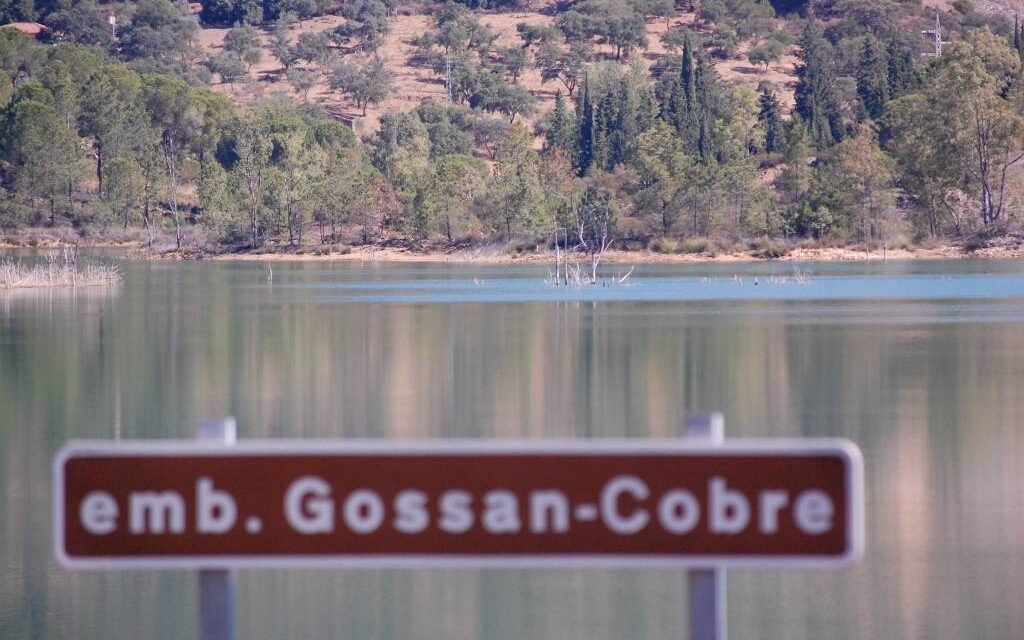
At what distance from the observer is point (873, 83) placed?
98.0 m

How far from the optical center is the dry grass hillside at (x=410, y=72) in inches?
5012

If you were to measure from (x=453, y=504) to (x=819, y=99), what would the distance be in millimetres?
97952

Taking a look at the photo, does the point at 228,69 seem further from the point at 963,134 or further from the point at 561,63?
the point at 963,134

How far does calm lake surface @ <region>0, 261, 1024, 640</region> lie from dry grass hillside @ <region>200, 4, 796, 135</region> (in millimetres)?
67295

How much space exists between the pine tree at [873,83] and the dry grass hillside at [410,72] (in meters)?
12.7

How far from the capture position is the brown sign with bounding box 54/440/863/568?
317cm

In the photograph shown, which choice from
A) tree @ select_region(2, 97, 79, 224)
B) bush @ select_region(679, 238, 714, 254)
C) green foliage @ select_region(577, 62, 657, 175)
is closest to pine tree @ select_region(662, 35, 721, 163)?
green foliage @ select_region(577, 62, 657, 175)

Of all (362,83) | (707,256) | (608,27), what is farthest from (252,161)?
(608,27)

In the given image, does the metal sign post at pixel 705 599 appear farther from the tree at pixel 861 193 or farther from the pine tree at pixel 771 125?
the pine tree at pixel 771 125

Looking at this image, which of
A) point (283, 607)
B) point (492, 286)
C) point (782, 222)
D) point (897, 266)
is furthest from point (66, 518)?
point (782, 222)

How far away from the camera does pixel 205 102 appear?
4149 inches

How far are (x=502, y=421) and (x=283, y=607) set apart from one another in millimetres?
10895

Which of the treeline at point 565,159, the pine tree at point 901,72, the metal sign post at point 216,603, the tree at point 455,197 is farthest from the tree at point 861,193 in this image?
the metal sign post at point 216,603

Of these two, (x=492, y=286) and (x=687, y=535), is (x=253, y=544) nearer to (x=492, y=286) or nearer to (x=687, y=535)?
(x=687, y=535)
